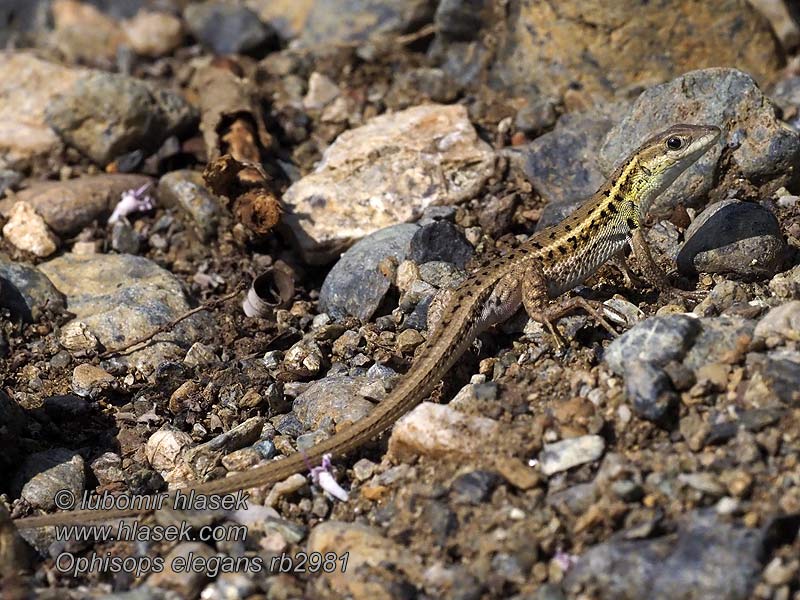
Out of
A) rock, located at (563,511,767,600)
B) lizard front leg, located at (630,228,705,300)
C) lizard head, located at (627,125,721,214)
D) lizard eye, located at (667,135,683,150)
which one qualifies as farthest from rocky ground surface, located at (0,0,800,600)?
lizard eye, located at (667,135,683,150)

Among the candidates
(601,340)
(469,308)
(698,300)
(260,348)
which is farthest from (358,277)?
(698,300)

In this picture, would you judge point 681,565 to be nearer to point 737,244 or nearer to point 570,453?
point 570,453

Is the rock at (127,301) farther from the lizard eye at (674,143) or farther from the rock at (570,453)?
the lizard eye at (674,143)

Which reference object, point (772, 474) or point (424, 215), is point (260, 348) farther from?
point (772, 474)

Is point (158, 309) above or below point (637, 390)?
below

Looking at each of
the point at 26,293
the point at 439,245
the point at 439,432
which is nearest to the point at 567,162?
the point at 439,245

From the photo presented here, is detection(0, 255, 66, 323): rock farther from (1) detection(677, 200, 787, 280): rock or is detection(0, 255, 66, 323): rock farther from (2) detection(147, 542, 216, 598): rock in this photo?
(1) detection(677, 200, 787, 280): rock
